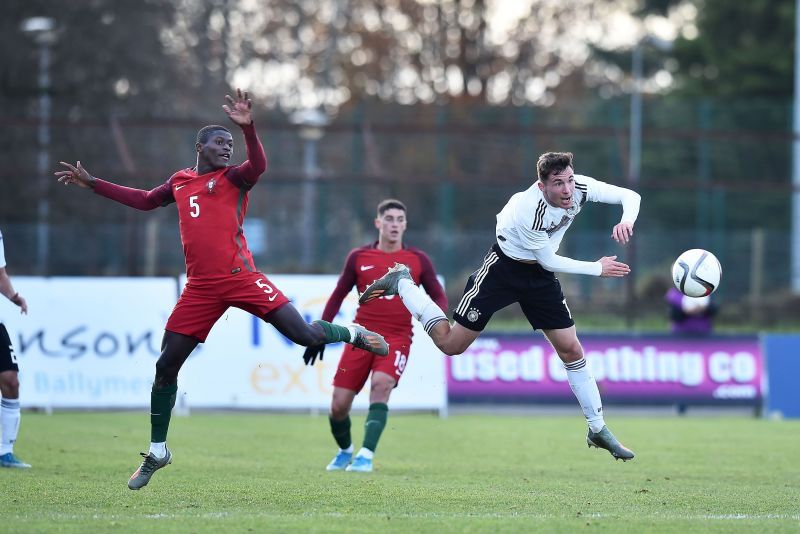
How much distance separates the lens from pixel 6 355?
11055mm

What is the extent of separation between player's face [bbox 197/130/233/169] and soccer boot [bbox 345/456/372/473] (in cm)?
340

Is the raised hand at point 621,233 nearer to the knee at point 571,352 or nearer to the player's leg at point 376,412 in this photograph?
the knee at point 571,352

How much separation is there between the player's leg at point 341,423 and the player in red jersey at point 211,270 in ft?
7.35

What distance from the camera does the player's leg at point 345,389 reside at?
1160 centimetres

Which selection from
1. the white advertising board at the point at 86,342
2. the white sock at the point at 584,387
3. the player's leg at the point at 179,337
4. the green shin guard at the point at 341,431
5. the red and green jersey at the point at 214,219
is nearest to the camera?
the red and green jersey at the point at 214,219

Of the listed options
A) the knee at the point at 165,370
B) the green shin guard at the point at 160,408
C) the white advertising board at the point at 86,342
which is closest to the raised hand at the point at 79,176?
the knee at the point at 165,370

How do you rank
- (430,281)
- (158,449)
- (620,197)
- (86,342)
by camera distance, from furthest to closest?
1. (86,342)
2. (430,281)
3. (620,197)
4. (158,449)

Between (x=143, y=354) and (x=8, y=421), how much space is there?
6.41 m

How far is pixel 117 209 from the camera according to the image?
99.0ft

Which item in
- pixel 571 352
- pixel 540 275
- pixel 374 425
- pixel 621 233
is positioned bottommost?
pixel 374 425

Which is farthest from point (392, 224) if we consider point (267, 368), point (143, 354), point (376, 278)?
point (143, 354)

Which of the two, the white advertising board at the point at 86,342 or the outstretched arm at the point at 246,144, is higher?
the outstretched arm at the point at 246,144

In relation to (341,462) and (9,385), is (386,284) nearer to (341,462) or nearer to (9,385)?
(341,462)

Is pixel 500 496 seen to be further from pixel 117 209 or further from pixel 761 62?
pixel 761 62
